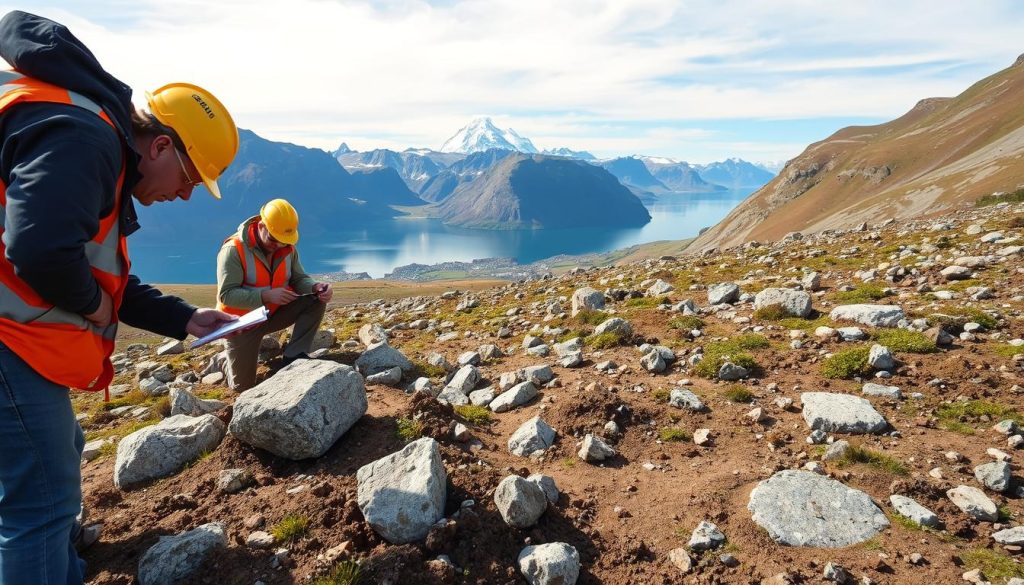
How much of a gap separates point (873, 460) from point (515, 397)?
4681 millimetres

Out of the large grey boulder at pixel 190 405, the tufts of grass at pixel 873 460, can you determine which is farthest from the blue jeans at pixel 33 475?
the tufts of grass at pixel 873 460

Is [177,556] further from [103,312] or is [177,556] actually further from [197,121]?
[197,121]

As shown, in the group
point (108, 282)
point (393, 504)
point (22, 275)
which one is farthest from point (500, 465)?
point (22, 275)

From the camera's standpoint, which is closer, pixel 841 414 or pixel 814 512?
pixel 814 512

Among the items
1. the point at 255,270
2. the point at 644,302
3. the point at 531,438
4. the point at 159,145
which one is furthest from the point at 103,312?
the point at 644,302

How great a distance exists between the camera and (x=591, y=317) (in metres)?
12.6

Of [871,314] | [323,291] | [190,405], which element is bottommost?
[190,405]

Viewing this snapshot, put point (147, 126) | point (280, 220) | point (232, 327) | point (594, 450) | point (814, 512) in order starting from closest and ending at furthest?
point (147, 126) → point (232, 327) → point (814, 512) → point (594, 450) → point (280, 220)

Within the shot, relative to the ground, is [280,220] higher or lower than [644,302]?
higher

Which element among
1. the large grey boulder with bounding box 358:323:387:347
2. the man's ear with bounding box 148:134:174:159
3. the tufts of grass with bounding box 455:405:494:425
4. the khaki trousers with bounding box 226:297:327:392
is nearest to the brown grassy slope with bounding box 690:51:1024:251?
the large grey boulder with bounding box 358:323:387:347

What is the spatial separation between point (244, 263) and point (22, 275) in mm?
6214

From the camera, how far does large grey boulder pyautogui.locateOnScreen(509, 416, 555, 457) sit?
677 centimetres

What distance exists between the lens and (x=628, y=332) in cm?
1063

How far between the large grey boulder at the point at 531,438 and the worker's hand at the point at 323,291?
436cm
